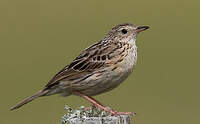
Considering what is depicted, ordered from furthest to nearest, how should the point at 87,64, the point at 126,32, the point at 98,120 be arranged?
the point at 126,32 < the point at 87,64 < the point at 98,120

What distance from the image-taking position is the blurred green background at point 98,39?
1530cm

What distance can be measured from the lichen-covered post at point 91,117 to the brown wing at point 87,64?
6.94 feet

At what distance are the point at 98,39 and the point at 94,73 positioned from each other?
7.27 m

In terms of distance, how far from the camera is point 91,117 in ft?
26.5

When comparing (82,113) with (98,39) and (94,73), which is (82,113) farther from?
(98,39)

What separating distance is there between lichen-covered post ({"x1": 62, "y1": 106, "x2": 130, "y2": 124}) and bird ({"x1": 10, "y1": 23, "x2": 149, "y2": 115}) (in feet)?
5.79

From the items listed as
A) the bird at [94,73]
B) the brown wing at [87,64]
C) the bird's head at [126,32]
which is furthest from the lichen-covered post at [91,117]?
the bird's head at [126,32]

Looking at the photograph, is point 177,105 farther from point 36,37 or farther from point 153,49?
point 36,37

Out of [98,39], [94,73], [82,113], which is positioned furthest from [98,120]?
[98,39]

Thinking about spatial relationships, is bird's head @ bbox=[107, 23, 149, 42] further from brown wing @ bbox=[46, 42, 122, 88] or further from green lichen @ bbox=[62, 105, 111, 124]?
green lichen @ bbox=[62, 105, 111, 124]

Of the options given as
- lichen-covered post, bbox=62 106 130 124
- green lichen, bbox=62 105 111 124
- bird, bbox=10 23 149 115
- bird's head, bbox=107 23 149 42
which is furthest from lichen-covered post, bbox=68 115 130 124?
bird's head, bbox=107 23 149 42

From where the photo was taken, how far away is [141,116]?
15031 mm

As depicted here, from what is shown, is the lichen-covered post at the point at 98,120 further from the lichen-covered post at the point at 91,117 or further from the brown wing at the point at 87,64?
the brown wing at the point at 87,64

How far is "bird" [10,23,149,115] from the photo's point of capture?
10.6 meters
